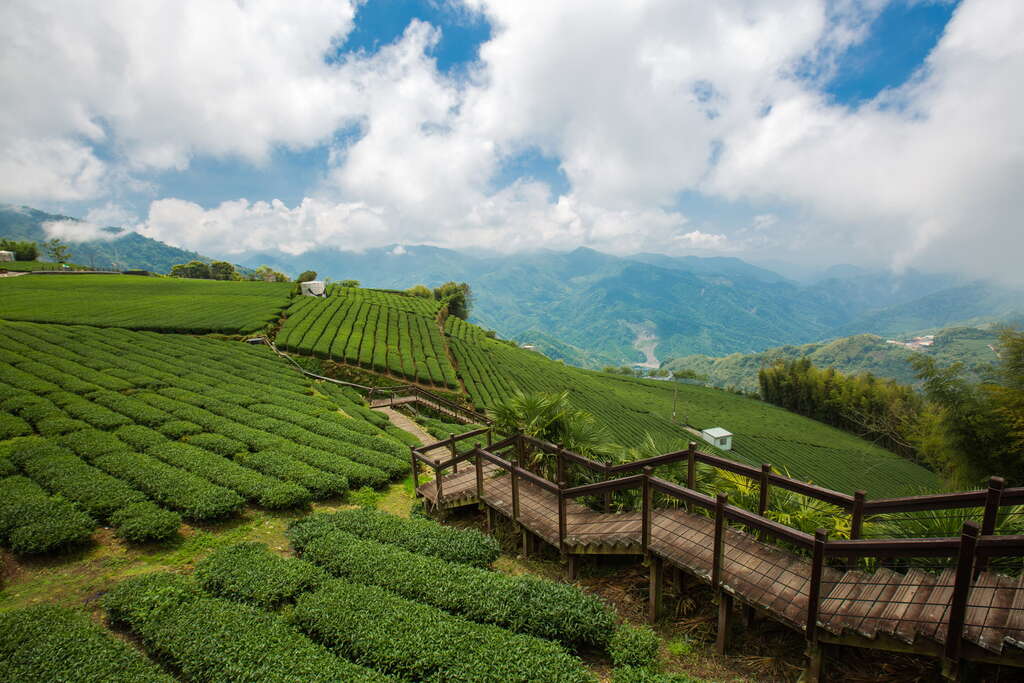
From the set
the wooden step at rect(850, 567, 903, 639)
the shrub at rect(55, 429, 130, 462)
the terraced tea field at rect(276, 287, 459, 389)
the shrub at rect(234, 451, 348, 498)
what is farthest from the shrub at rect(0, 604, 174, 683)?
the terraced tea field at rect(276, 287, 459, 389)

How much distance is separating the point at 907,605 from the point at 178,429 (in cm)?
1739

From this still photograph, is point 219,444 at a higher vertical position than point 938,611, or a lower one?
lower

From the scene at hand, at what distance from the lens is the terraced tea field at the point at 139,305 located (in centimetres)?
2886

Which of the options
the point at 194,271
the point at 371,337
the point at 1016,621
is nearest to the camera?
the point at 1016,621

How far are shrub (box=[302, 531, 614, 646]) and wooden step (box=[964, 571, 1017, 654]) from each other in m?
3.76

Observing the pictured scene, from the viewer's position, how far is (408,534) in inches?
343

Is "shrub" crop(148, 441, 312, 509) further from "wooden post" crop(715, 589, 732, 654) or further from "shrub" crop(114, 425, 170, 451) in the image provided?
"wooden post" crop(715, 589, 732, 654)

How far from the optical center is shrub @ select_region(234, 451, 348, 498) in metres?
11.2

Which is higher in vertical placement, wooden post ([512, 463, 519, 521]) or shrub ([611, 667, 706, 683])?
wooden post ([512, 463, 519, 521])

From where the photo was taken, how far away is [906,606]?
14.9 feet

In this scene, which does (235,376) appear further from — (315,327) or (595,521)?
(595,521)

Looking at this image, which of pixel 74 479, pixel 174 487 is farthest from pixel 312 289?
pixel 174 487

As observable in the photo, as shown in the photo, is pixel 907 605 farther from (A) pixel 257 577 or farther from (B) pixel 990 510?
(A) pixel 257 577

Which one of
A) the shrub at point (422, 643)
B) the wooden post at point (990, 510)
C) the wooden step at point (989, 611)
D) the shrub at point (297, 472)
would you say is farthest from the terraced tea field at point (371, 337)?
the wooden step at point (989, 611)
